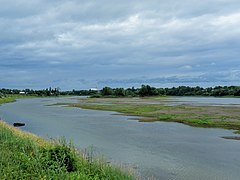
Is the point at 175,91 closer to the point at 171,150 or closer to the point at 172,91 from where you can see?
the point at 172,91

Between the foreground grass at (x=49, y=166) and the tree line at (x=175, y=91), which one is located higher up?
the tree line at (x=175, y=91)

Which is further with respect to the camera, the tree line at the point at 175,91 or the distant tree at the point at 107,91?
the distant tree at the point at 107,91

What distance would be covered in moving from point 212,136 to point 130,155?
10129 mm

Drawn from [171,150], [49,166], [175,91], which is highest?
[175,91]

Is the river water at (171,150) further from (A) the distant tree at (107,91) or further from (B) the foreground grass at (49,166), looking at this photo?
(A) the distant tree at (107,91)

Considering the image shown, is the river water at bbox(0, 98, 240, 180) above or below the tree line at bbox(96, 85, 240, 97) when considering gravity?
below

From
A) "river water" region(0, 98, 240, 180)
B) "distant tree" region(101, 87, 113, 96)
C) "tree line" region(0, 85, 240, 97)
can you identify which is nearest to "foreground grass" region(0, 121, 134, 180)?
"river water" region(0, 98, 240, 180)

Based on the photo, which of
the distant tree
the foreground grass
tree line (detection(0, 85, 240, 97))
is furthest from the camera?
the distant tree

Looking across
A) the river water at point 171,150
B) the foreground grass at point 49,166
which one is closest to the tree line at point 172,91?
the river water at point 171,150

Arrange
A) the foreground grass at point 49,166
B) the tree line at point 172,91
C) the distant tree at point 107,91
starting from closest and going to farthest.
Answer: the foreground grass at point 49,166
the tree line at point 172,91
the distant tree at point 107,91

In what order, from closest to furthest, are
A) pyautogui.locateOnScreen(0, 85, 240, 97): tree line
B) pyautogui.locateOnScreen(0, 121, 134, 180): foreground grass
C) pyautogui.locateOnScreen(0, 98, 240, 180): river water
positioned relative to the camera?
pyautogui.locateOnScreen(0, 121, 134, 180): foreground grass
pyautogui.locateOnScreen(0, 98, 240, 180): river water
pyautogui.locateOnScreen(0, 85, 240, 97): tree line

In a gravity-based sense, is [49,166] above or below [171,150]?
above

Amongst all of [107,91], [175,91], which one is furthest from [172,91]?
[107,91]

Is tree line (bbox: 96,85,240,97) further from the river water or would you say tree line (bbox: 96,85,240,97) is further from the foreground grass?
the foreground grass
